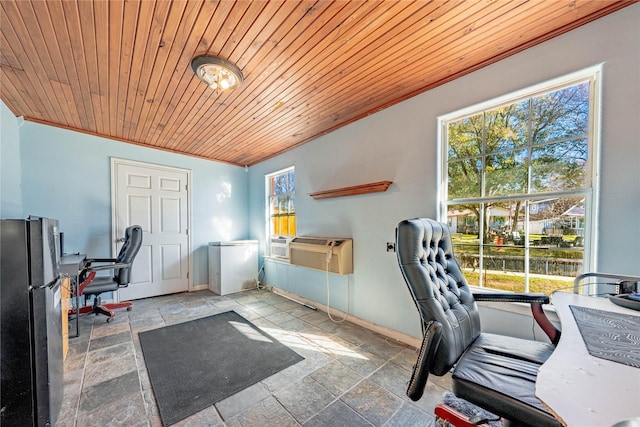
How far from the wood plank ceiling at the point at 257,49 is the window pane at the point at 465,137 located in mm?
388

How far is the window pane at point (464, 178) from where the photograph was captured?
1.91 m

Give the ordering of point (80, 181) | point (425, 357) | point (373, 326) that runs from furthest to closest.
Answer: point (80, 181) < point (373, 326) < point (425, 357)

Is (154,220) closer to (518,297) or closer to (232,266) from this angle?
(232,266)

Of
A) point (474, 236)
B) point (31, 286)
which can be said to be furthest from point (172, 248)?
point (474, 236)

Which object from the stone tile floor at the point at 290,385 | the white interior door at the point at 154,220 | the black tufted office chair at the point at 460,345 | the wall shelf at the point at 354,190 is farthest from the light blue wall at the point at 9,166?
the black tufted office chair at the point at 460,345

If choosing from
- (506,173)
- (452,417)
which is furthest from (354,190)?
(452,417)

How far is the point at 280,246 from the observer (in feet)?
12.4

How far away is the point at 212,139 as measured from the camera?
3322mm

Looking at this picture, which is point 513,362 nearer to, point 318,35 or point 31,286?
point 318,35

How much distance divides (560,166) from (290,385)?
239 cm

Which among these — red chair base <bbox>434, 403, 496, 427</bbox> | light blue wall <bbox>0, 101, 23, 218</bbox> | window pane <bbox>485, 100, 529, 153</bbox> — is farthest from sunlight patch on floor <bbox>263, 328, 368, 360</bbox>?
light blue wall <bbox>0, 101, 23, 218</bbox>

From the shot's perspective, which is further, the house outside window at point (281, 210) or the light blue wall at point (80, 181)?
the house outside window at point (281, 210)

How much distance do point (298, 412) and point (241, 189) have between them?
386 centimetres

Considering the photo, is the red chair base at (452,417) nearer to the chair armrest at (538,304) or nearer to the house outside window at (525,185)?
the chair armrest at (538,304)
